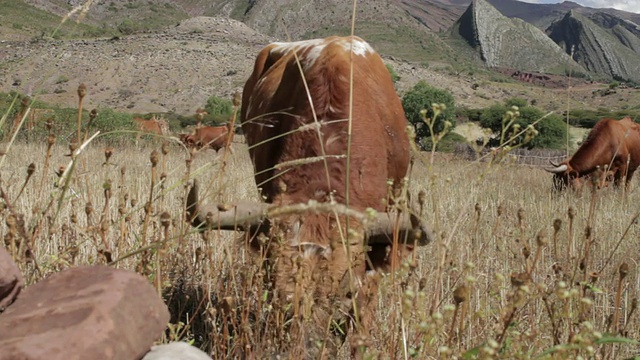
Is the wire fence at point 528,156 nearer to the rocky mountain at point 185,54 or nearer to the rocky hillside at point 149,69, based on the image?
the rocky mountain at point 185,54

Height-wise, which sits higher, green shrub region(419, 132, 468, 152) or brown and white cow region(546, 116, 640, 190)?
brown and white cow region(546, 116, 640, 190)

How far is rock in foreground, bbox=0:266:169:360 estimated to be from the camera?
5.69 feet

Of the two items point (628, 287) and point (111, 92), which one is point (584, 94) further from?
→ point (628, 287)

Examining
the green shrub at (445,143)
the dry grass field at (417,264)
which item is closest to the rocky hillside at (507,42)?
the green shrub at (445,143)

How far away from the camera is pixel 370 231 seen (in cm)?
325

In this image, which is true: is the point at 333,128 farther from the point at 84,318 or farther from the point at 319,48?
the point at 84,318

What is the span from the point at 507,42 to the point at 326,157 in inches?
7676

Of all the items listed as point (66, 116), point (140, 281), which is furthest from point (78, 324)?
point (66, 116)

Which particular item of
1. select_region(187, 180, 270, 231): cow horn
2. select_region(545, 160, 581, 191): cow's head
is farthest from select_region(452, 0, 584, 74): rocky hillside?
select_region(187, 180, 270, 231): cow horn

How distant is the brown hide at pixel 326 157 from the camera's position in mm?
2869

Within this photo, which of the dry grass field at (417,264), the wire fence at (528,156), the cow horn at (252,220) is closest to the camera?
the dry grass field at (417,264)

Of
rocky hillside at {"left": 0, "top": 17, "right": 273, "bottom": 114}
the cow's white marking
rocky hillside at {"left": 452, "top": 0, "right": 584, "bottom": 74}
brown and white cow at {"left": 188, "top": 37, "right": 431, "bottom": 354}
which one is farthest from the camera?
rocky hillside at {"left": 452, "top": 0, "right": 584, "bottom": 74}

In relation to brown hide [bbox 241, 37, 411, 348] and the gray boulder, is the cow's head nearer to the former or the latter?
brown hide [bbox 241, 37, 411, 348]

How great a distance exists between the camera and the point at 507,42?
185000mm
